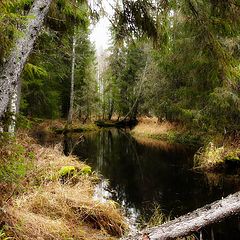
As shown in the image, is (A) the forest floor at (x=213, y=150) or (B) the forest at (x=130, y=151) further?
(A) the forest floor at (x=213, y=150)

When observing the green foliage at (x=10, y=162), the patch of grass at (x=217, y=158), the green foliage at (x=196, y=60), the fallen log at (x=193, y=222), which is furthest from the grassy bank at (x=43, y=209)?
the patch of grass at (x=217, y=158)

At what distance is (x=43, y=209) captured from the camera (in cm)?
622

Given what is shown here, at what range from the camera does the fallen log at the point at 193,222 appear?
409 cm

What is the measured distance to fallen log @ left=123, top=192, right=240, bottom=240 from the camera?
4.09 metres

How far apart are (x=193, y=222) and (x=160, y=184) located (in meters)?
7.98

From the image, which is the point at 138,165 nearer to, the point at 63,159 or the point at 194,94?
the point at 63,159

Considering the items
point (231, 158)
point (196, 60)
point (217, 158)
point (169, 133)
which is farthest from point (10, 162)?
point (169, 133)

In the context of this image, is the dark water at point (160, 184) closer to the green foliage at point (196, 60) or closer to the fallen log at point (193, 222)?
the green foliage at point (196, 60)

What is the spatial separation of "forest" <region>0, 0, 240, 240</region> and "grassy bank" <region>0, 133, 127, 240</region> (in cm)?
2

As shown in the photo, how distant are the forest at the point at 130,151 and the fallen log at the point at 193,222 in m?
0.01

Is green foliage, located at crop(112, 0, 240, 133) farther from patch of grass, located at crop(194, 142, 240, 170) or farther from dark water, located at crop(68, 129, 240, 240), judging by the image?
dark water, located at crop(68, 129, 240, 240)

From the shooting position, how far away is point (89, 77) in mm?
36250

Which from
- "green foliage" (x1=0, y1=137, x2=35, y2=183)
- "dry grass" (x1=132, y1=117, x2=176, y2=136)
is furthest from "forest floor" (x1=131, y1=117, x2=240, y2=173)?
"green foliage" (x1=0, y1=137, x2=35, y2=183)

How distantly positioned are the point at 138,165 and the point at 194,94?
6.74 metres
